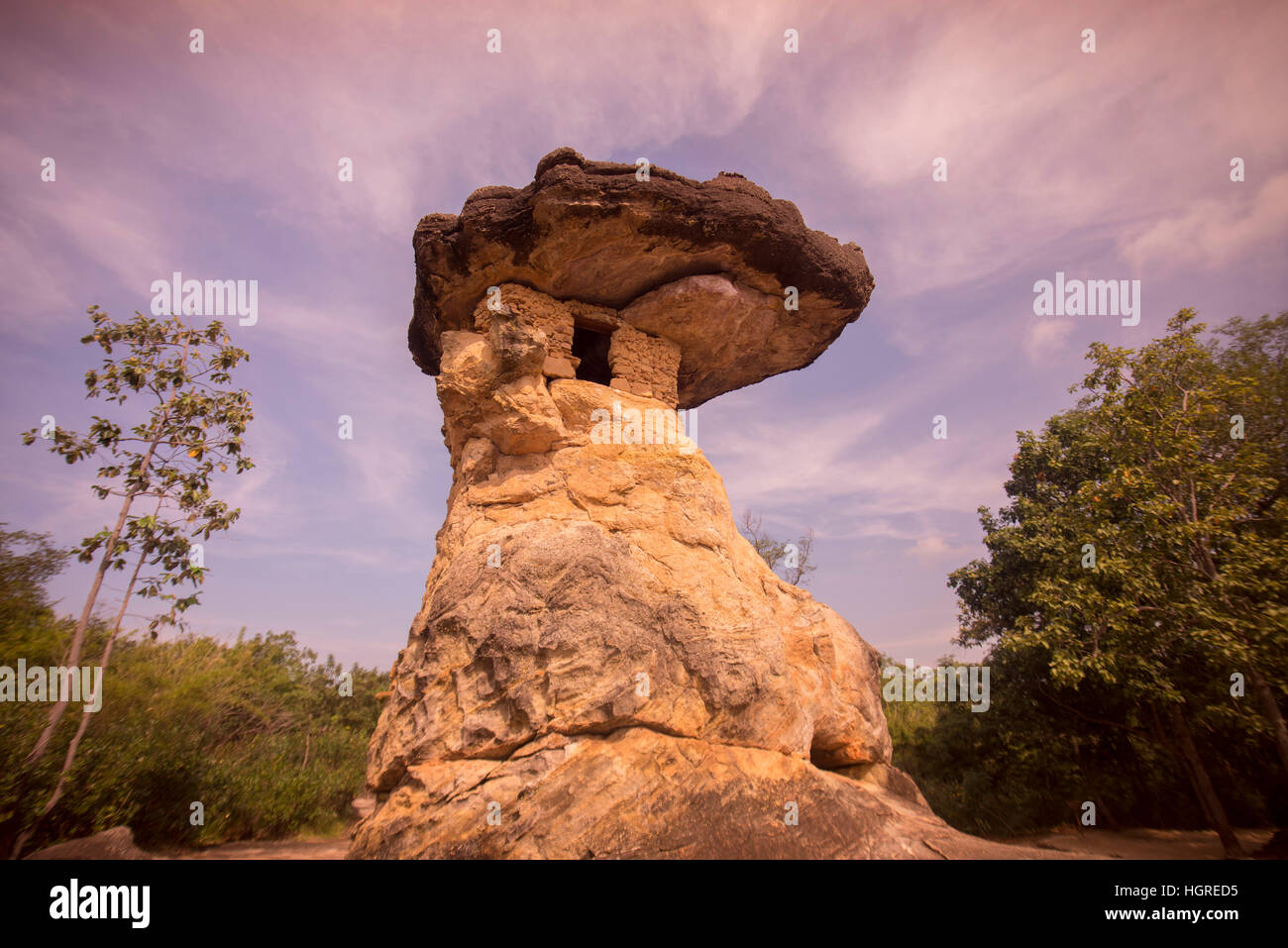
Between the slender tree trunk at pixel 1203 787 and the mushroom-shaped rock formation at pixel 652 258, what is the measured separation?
8.77m

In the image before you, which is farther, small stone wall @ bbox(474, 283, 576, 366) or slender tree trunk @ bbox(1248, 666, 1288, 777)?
slender tree trunk @ bbox(1248, 666, 1288, 777)

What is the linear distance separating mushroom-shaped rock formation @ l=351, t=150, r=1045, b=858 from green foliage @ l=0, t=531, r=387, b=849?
5.57 metres

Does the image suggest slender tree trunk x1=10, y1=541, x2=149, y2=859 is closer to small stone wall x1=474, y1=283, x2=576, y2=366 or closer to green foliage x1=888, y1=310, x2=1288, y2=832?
small stone wall x1=474, y1=283, x2=576, y2=366

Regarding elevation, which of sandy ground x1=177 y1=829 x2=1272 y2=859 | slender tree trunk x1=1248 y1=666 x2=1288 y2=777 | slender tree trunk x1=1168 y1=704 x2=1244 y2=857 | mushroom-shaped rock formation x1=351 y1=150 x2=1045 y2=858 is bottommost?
sandy ground x1=177 y1=829 x2=1272 y2=859

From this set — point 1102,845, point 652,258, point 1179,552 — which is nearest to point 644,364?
point 652,258

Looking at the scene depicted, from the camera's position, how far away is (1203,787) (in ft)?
28.2

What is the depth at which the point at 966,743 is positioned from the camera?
11578 millimetres

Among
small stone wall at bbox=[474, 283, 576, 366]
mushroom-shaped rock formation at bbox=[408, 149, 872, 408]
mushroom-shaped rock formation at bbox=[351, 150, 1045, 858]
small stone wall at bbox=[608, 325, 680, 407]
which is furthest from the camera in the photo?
small stone wall at bbox=[608, 325, 680, 407]

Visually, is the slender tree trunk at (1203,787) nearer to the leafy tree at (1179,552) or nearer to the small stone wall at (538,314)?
the leafy tree at (1179,552)

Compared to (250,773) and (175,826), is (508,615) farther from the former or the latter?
(250,773)

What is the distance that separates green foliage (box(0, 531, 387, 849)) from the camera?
6873 mm

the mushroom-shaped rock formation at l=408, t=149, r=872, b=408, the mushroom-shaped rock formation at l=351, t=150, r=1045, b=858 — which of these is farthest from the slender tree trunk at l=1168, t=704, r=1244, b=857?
the mushroom-shaped rock formation at l=408, t=149, r=872, b=408

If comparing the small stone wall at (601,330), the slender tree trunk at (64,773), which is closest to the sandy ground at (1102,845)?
the slender tree trunk at (64,773)

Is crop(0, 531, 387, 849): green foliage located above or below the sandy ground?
above
